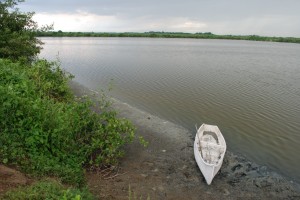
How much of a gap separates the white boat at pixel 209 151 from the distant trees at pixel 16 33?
14027mm

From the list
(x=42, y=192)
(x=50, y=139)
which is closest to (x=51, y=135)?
(x=50, y=139)

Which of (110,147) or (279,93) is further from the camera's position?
(279,93)

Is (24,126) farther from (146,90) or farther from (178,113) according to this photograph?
(146,90)

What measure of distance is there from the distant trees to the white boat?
46.0ft

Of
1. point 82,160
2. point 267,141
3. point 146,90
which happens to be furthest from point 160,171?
point 146,90

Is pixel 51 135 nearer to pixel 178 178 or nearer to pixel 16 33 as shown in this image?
pixel 178 178

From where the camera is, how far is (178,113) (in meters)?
18.0

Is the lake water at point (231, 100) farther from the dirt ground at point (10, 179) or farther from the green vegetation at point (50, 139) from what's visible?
the dirt ground at point (10, 179)

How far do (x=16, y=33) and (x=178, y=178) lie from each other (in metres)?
17.1

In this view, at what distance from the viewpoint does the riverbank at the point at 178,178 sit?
951 cm

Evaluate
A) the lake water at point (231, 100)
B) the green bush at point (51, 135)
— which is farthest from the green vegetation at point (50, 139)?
the lake water at point (231, 100)

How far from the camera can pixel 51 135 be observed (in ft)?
30.4

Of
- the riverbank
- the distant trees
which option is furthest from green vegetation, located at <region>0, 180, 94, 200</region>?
the distant trees

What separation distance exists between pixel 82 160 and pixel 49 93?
21.4 ft
